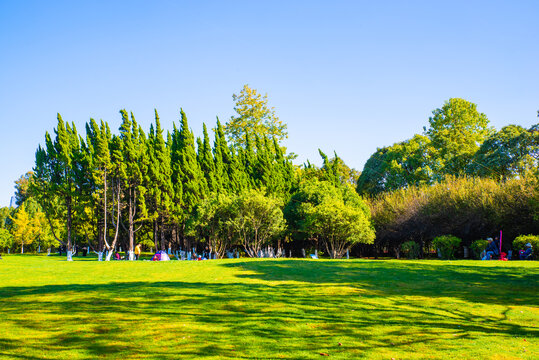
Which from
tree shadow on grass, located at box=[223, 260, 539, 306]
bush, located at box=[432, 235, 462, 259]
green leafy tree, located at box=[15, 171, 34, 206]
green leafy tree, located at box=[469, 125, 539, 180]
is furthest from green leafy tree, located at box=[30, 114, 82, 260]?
green leafy tree, located at box=[15, 171, 34, 206]

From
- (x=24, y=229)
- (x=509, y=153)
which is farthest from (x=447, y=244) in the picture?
(x=24, y=229)

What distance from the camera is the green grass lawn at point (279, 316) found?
7.42 metres

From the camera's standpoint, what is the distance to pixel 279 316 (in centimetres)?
→ 966

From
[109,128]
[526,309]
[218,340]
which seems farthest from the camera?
[109,128]

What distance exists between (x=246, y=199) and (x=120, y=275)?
61.0 feet

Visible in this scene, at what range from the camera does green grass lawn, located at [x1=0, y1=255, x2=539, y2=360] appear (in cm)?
742

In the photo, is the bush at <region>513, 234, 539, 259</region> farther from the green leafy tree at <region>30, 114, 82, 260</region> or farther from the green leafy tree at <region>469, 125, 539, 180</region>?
the green leafy tree at <region>30, 114, 82, 260</region>

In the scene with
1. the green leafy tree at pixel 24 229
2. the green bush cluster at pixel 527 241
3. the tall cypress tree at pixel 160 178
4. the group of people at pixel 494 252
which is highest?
the tall cypress tree at pixel 160 178

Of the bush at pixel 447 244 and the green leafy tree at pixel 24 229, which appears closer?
the bush at pixel 447 244

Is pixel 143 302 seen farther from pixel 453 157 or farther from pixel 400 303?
pixel 453 157

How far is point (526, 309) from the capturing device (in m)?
10.3

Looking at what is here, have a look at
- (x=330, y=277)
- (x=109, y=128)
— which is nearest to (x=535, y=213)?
(x=330, y=277)

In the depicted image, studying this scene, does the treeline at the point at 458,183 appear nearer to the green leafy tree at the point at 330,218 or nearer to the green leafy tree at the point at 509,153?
the green leafy tree at the point at 509,153

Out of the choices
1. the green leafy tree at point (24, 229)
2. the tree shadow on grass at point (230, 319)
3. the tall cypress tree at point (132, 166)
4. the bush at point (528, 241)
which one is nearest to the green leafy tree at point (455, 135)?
the bush at point (528, 241)
